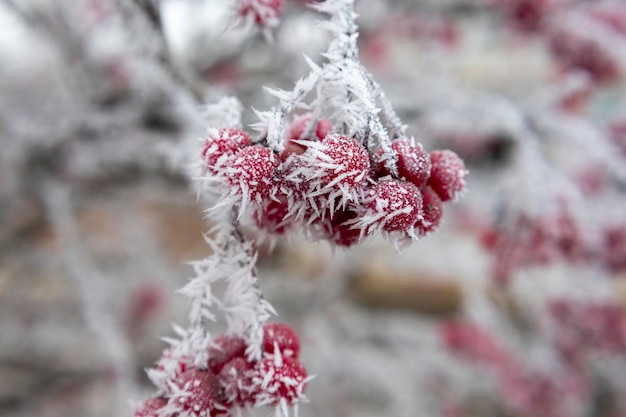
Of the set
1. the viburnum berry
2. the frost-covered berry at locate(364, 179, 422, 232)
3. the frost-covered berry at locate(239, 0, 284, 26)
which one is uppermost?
the frost-covered berry at locate(239, 0, 284, 26)

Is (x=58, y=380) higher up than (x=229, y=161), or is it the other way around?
(x=58, y=380)

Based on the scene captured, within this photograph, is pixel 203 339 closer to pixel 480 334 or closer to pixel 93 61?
pixel 93 61

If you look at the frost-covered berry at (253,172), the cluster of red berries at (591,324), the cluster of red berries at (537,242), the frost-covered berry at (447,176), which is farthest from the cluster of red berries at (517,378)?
the frost-covered berry at (253,172)

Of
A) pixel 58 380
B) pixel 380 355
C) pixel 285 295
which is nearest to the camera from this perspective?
pixel 58 380

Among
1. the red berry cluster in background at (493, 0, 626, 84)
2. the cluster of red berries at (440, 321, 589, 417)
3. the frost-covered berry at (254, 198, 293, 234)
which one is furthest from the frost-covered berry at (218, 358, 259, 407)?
the cluster of red berries at (440, 321, 589, 417)

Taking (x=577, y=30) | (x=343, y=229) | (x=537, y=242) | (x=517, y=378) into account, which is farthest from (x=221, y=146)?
(x=517, y=378)

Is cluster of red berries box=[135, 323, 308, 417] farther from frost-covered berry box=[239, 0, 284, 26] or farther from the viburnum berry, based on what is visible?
frost-covered berry box=[239, 0, 284, 26]

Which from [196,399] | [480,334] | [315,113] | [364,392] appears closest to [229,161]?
[315,113]
